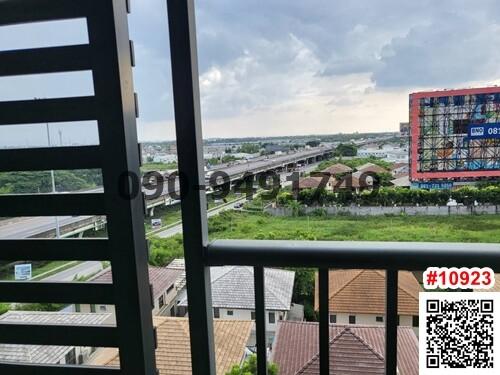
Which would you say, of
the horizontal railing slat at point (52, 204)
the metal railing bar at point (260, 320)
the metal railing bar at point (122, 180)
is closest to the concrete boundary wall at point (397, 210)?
the metal railing bar at point (260, 320)

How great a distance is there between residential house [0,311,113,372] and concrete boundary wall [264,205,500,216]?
2.53ft

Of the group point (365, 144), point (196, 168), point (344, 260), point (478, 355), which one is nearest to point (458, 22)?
point (365, 144)

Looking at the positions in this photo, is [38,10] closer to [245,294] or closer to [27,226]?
[27,226]

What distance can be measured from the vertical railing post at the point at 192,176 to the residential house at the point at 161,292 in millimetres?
112

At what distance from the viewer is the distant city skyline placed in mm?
1173

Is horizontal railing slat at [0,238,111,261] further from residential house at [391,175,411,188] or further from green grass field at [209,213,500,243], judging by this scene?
residential house at [391,175,411,188]

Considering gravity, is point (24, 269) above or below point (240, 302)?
above

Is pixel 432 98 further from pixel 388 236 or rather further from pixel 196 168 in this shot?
pixel 196 168

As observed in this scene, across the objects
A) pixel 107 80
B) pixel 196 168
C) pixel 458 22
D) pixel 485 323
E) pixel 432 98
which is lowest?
pixel 485 323

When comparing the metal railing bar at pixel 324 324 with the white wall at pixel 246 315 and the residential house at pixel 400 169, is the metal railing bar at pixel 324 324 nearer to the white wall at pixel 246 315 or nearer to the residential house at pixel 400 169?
the white wall at pixel 246 315

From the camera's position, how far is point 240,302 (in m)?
1.35

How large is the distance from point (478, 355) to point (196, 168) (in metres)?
1.11

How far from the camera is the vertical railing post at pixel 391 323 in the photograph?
3.90ft

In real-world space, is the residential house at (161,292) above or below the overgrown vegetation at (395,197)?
below
